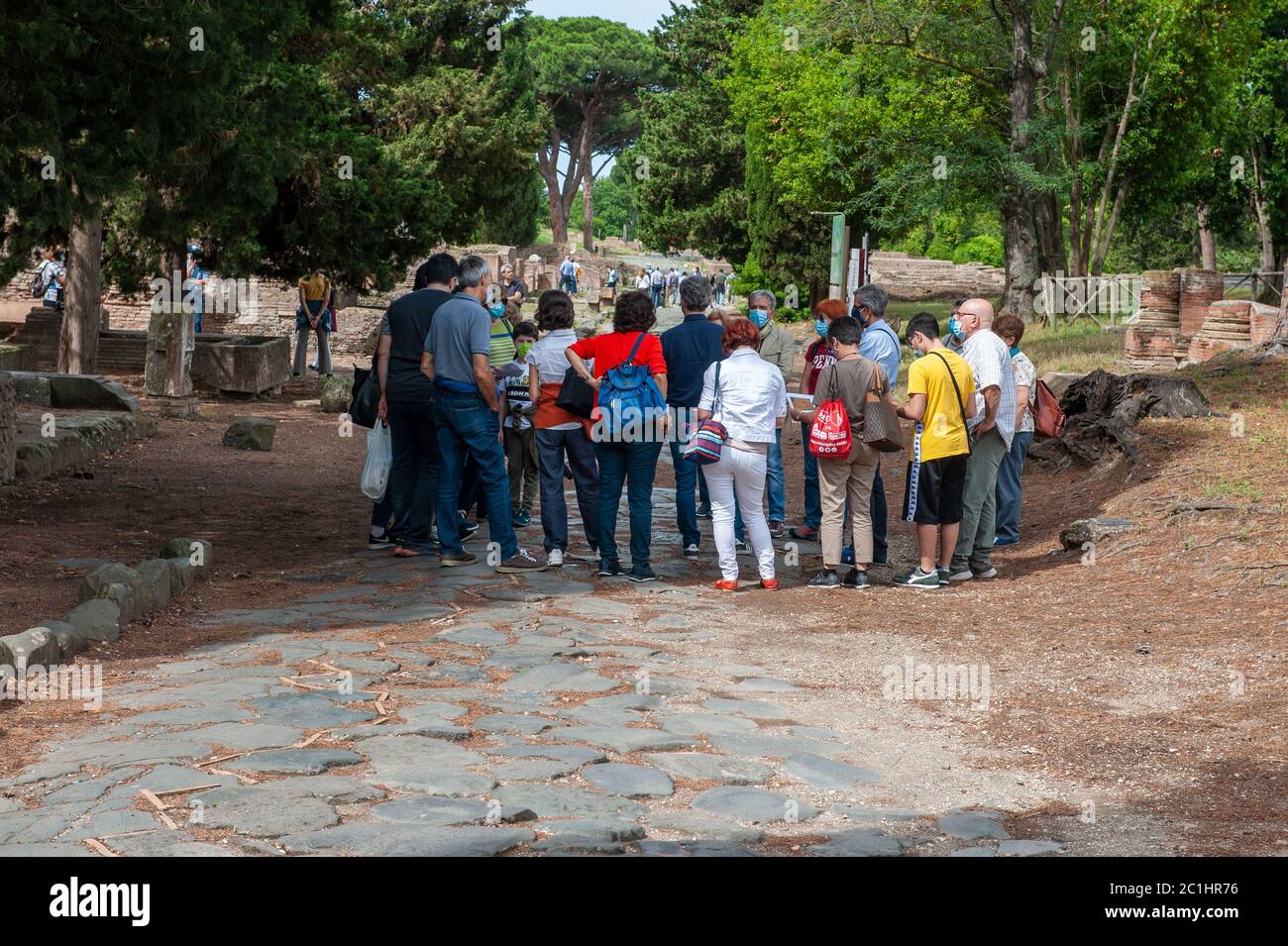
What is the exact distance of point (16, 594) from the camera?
823 centimetres

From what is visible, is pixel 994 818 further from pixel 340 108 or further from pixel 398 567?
pixel 340 108

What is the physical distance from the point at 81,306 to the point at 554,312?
1187 cm

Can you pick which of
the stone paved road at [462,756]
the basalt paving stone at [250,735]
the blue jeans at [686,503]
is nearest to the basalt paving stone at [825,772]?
the stone paved road at [462,756]

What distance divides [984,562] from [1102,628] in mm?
1656

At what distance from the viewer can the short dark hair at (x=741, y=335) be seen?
9062 mm

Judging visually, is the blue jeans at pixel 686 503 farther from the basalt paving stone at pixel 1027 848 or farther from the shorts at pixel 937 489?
the basalt paving stone at pixel 1027 848

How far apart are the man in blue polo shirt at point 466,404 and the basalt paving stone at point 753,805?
4.32m

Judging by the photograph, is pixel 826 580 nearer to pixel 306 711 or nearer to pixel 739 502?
pixel 739 502

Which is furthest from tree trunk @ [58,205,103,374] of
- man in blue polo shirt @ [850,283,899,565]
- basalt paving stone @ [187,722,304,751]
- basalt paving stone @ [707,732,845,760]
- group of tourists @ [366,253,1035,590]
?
basalt paving stone @ [707,732,845,760]

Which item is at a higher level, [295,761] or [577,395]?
[577,395]

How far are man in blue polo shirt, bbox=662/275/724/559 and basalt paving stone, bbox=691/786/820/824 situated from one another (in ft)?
15.7

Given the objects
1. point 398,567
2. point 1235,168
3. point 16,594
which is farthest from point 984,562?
point 1235,168

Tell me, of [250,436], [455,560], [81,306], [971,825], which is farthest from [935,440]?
[81,306]

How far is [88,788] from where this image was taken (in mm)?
5105
